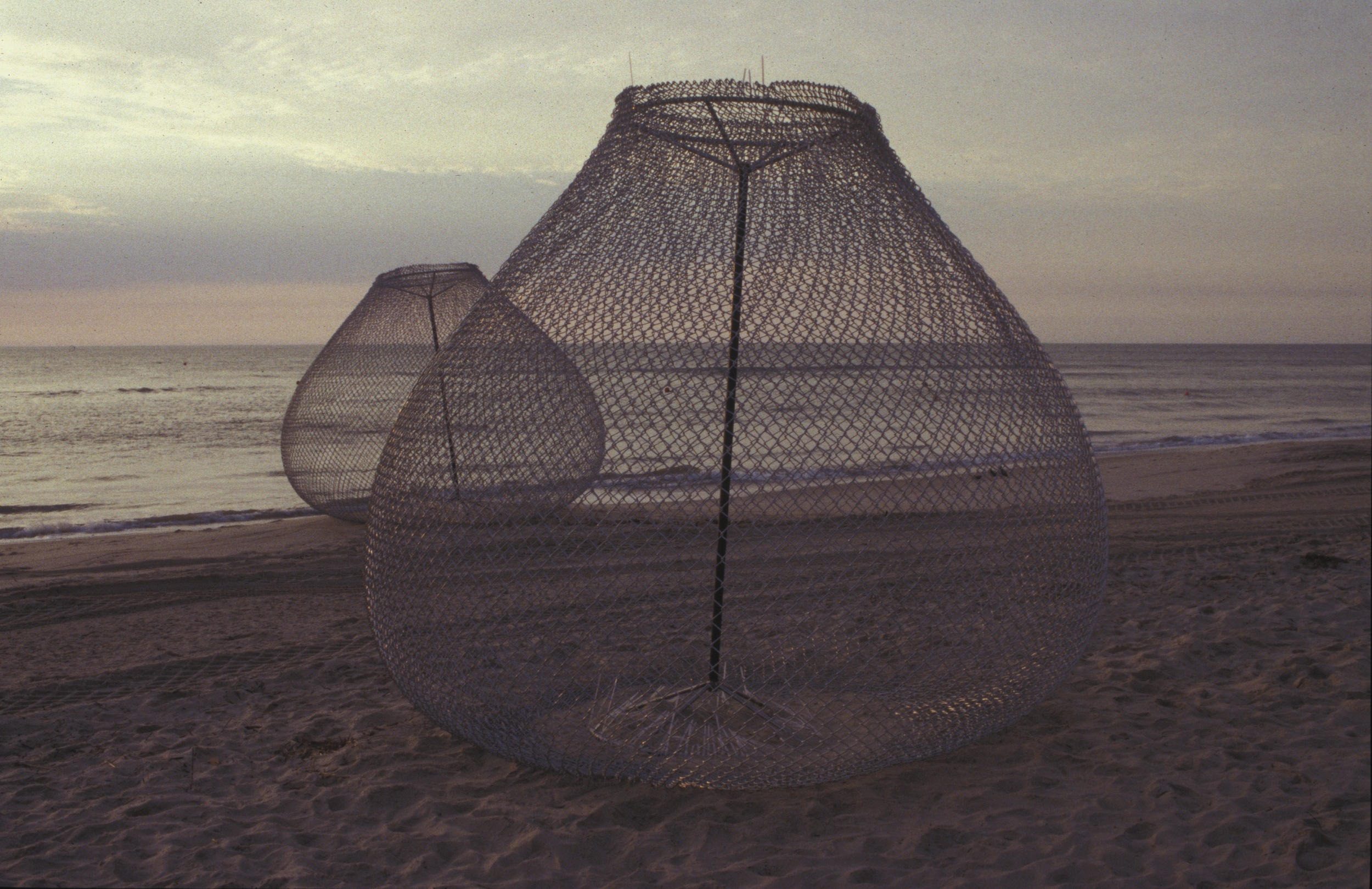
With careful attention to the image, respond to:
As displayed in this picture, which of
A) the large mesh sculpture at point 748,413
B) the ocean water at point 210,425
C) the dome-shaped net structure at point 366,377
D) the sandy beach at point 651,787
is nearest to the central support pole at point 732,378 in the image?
the large mesh sculpture at point 748,413

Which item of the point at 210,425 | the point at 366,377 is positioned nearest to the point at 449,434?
the point at 366,377

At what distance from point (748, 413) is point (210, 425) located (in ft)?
72.5

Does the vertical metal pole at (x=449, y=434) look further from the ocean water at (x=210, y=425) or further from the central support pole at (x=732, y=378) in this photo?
the ocean water at (x=210, y=425)

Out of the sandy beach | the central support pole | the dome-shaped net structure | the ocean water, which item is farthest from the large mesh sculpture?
the ocean water

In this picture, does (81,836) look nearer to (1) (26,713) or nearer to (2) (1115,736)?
(1) (26,713)

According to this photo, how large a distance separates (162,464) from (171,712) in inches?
485

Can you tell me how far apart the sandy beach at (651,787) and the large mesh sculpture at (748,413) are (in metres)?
0.20

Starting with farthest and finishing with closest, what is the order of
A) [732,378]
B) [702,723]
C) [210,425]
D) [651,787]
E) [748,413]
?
[210,425] < [702,723] < [651,787] < [748,413] < [732,378]

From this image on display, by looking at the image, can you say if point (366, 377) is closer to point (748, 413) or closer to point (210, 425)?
point (748, 413)

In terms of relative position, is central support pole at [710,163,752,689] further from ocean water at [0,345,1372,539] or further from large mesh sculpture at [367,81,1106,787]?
ocean water at [0,345,1372,539]

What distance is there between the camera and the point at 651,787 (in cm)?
333

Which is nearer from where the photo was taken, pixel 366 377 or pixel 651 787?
pixel 651 787

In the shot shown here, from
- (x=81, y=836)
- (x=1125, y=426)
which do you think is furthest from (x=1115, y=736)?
(x=1125, y=426)

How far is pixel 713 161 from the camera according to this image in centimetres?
328
